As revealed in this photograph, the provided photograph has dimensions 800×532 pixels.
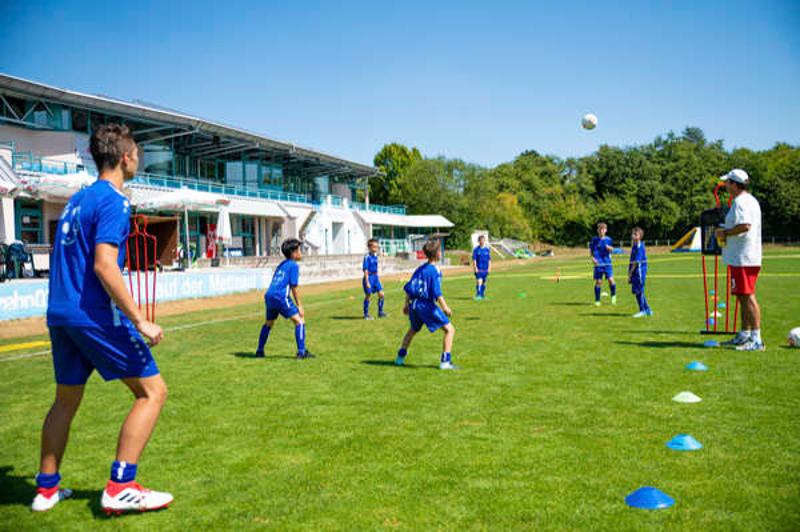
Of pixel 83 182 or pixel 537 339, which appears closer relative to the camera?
pixel 537 339

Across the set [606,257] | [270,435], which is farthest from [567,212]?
[270,435]

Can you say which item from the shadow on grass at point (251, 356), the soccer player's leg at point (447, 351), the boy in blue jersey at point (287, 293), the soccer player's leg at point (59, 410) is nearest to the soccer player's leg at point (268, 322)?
the boy in blue jersey at point (287, 293)

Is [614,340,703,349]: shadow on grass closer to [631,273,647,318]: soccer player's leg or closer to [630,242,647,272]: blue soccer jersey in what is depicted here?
[631,273,647,318]: soccer player's leg

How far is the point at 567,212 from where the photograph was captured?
260 feet

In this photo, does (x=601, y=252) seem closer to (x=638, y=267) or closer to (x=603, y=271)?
(x=603, y=271)

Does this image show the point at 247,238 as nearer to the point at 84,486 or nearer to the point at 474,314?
the point at 474,314

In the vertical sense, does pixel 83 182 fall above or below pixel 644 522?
above

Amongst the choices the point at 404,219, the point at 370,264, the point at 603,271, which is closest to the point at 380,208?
the point at 404,219

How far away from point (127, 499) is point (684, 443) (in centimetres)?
383

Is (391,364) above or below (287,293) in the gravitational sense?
below

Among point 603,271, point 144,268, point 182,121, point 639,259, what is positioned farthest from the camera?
point 182,121

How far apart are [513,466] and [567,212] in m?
78.3

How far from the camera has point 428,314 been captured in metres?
8.02

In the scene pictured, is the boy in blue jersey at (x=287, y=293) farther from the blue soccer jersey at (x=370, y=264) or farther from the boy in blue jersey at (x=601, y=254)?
the boy in blue jersey at (x=601, y=254)
